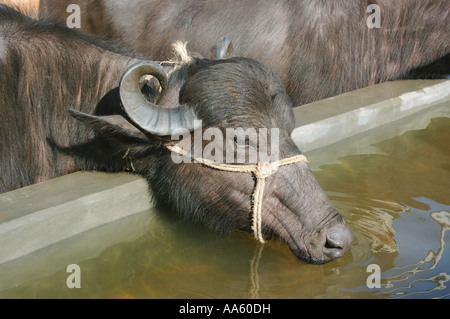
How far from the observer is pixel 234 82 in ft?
13.8

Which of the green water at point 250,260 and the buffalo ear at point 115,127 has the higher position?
the buffalo ear at point 115,127

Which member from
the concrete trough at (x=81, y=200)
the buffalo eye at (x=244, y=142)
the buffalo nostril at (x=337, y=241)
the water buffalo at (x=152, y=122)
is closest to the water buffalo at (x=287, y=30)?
the concrete trough at (x=81, y=200)

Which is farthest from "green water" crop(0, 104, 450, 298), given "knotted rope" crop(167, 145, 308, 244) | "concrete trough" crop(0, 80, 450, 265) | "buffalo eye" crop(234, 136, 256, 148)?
"buffalo eye" crop(234, 136, 256, 148)

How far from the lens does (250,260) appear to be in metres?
4.31

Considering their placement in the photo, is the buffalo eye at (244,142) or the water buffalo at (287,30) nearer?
the buffalo eye at (244,142)

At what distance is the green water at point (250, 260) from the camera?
3.93 m

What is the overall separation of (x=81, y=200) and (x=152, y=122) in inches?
34.2

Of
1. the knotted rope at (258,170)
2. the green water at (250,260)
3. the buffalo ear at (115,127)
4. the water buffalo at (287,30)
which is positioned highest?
the water buffalo at (287,30)

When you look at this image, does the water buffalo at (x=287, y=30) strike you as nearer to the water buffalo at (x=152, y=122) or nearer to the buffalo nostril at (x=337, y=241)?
the water buffalo at (x=152, y=122)

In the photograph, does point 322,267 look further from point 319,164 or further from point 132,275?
point 319,164

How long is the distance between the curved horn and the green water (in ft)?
3.09
